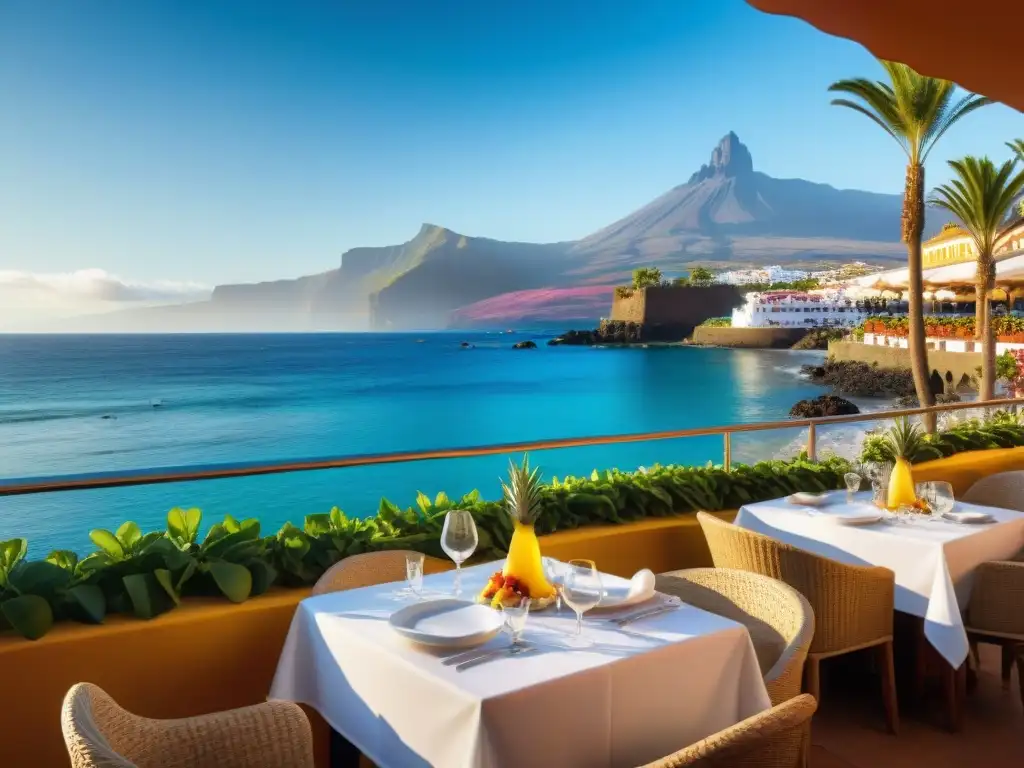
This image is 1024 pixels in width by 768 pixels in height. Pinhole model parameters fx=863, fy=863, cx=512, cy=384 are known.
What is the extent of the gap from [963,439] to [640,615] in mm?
4807

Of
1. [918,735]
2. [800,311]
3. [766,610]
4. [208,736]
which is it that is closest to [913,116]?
[918,735]

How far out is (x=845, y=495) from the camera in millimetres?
4258

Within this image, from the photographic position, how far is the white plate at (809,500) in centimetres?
410

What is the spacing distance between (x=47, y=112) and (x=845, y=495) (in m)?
69.2

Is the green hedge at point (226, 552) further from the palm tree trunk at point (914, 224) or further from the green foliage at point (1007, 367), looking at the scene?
the green foliage at point (1007, 367)

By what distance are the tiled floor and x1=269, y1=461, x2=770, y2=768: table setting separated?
4.11 ft

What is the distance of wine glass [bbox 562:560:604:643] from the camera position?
2180 millimetres

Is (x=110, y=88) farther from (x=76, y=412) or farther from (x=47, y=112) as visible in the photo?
(x=76, y=412)

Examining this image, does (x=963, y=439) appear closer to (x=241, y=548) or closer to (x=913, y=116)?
(x=241, y=548)

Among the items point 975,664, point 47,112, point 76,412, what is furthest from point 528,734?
point 47,112

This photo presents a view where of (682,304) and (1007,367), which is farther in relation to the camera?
(682,304)

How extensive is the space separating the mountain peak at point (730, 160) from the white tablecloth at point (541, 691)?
96407mm

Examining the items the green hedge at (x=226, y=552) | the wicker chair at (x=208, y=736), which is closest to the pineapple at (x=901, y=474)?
the green hedge at (x=226, y=552)

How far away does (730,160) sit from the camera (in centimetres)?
11031
